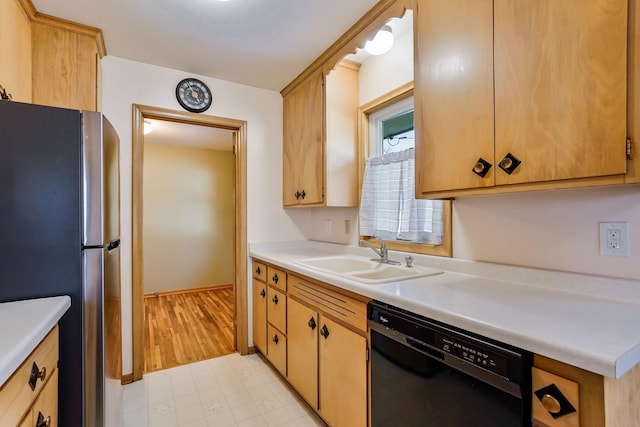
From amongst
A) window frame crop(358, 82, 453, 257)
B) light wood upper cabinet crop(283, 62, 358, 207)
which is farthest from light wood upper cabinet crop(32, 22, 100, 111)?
window frame crop(358, 82, 453, 257)

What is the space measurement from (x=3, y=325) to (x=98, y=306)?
323 mm

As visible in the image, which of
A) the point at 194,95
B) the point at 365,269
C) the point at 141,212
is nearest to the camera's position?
the point at 365,269

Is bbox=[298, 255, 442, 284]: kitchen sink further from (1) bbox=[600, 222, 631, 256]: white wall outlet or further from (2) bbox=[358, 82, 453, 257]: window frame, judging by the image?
(1) bbox=[600, 222, 631, 256]: white wall outlet

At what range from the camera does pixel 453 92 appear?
1239mm

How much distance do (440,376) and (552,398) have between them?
1.02 feet

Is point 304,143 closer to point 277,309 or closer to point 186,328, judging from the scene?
point 277,309

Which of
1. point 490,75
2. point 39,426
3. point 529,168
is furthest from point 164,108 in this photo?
point 529,168

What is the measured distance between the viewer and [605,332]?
772mm

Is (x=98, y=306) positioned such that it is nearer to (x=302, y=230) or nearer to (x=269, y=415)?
(x=269, y=415)

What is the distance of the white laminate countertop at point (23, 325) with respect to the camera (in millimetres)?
727

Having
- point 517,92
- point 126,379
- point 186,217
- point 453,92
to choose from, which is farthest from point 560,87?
point 186,217

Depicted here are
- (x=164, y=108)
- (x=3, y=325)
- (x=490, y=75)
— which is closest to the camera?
(x=3, y=325)

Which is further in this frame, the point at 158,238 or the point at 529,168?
the point at 158,238

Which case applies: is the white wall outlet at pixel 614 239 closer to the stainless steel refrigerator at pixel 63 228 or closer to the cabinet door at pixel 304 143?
the cabinet door at pixel 304 143
